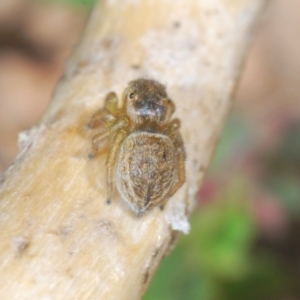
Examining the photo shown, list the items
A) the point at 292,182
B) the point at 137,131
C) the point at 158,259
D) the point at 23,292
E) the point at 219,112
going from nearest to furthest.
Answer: the point at 23,292, the point at 158,259, the point at 137,131, the point at 219,112, the point at 292,182

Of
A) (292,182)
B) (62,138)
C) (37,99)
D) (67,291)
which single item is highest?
(62,138)

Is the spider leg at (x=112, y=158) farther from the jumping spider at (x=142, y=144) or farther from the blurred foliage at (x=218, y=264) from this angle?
the blurred foliage at (x=218, y=264)

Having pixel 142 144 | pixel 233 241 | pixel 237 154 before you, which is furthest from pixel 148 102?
pixel 237 154

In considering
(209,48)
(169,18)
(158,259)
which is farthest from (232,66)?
(158,259)

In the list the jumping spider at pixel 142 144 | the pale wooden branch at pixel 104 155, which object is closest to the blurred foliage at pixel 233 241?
the pale wooden branch at pixel 104 155

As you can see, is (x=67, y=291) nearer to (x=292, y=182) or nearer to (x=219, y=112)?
(x=219, y=112)

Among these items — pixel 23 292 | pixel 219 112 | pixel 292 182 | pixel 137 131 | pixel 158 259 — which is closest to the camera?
pixel 23 292

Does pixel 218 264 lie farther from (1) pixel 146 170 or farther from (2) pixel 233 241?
(1) pixel 146 170
